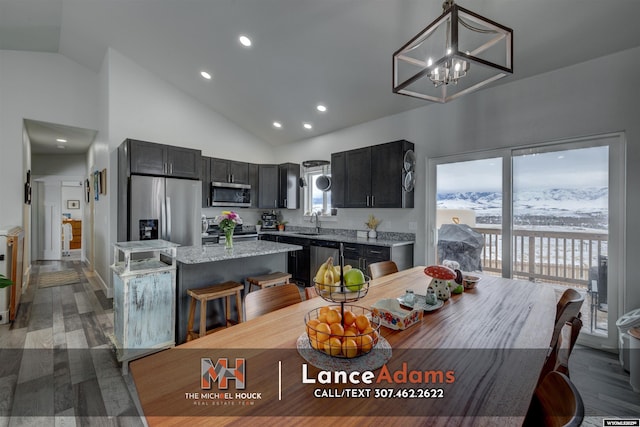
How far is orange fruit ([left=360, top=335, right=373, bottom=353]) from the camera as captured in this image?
0.91 meters

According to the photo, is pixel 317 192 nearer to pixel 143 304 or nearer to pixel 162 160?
pixel 162 160

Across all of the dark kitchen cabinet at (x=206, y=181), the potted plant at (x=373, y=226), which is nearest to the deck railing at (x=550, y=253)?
the potted plant at (x=373, y=226)

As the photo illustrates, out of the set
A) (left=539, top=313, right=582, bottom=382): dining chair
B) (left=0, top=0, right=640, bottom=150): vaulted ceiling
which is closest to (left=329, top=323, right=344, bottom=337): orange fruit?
(left=539, top=313, right=582, bottom=382): dining chair

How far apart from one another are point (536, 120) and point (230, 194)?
4.70 metres

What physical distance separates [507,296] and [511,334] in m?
0.60

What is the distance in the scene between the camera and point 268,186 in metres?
5.71

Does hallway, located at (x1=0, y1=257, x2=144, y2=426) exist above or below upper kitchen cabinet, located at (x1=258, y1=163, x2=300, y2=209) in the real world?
below

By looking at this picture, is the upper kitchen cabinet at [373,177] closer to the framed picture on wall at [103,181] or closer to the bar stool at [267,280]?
the bar stool at [267,280]

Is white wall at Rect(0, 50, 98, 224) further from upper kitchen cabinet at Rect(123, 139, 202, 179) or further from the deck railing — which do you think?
the deck railing

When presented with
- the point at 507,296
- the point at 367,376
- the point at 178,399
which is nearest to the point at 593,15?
the point at 507,296

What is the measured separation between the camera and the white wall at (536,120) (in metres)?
2.47

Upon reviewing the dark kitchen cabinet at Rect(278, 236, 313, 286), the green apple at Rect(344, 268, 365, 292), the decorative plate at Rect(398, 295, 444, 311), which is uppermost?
the green apple at Rect(344, 268, 365, 292)

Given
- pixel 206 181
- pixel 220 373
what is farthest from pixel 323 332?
pixel 206 181

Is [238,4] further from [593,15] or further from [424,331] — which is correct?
[424,331]
